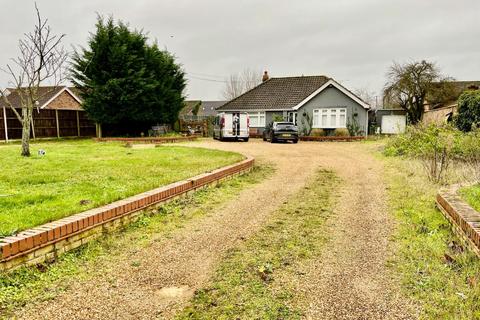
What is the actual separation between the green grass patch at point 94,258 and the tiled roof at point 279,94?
78.4ft

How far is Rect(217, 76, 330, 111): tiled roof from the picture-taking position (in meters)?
29.5

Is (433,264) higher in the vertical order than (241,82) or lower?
lower

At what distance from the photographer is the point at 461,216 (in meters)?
4.22

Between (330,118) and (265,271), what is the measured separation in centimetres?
2633

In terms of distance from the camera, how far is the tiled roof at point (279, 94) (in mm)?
29492

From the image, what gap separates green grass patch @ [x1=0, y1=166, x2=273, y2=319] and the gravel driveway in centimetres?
13

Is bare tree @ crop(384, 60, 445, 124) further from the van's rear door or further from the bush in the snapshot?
the bush

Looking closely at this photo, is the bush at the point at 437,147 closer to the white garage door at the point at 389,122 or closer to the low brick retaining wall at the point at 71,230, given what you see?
the low brick retaining wall at the point at 71,230

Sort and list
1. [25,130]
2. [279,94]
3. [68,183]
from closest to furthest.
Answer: [68,183] → [25,130] → [279,94]

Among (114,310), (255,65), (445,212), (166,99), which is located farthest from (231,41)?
(114,310)

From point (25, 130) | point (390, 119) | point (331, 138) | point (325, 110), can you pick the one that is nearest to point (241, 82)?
point (390, 119)

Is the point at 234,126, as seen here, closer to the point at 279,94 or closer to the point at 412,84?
the point at 279,94

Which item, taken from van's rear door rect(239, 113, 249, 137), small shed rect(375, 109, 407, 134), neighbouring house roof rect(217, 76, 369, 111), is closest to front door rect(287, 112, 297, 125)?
neighbouring house roof rect(217, 76, 369, 111)

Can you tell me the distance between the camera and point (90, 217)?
4.13 m
